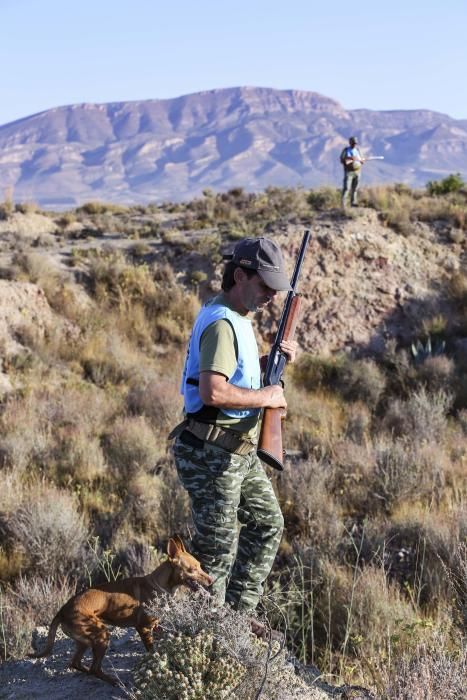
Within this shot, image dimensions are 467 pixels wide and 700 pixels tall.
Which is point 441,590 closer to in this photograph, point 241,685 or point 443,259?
point 241,685

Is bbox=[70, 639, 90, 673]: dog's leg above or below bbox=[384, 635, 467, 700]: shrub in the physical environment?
below

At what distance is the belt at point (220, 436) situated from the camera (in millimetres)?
3623

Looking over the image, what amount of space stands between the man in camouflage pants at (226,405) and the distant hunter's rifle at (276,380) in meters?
0.06

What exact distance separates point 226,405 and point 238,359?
266mm

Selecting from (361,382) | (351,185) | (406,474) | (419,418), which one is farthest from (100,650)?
(351,185)

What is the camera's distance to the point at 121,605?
11.5 feet

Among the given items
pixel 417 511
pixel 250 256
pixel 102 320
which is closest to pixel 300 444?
pixel 417 511

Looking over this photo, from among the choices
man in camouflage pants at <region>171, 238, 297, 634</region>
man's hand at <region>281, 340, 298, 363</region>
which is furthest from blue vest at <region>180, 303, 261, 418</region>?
man's hand at <region>281, 340, 298, 363</region>

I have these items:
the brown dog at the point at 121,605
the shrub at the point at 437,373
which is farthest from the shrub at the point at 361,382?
the brown dog at the point at 121,605

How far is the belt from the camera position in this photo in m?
3.62

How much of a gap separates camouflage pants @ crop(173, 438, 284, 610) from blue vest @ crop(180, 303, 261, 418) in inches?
8.8

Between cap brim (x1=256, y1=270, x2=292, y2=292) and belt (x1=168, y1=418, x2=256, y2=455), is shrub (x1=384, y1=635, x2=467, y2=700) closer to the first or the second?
belt (x1=168, y1=418, x2=256, y2=455)

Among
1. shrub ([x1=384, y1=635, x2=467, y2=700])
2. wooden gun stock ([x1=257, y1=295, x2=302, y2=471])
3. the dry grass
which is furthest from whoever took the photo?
the dry grass

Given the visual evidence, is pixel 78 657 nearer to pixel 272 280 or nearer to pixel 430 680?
pixel 430 680
